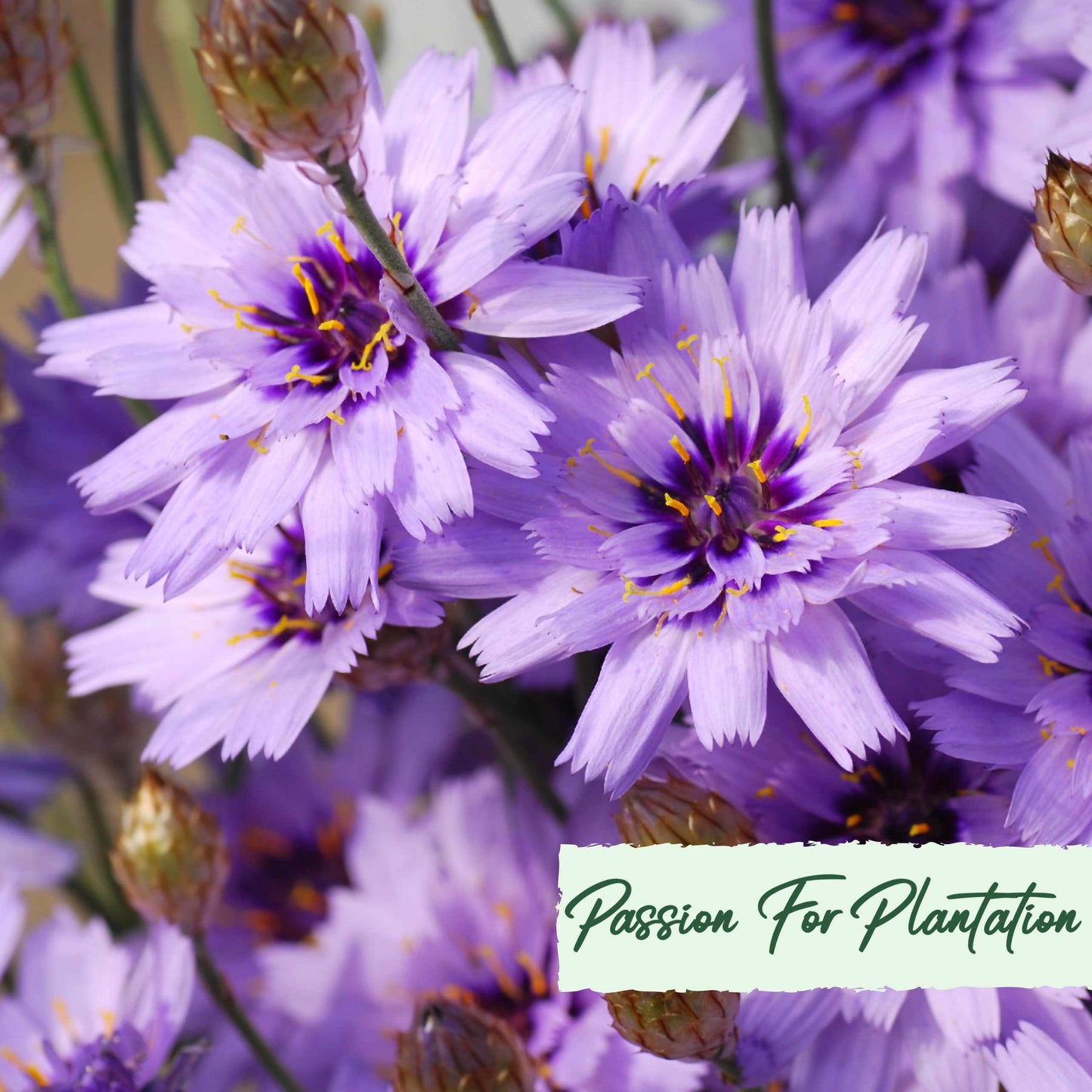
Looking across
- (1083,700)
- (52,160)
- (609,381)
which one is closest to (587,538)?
(609,381)

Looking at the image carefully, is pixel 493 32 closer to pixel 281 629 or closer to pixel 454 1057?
pixel 281 629

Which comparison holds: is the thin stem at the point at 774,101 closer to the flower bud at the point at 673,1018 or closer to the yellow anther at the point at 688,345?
the yellow anther at the point at 688,345

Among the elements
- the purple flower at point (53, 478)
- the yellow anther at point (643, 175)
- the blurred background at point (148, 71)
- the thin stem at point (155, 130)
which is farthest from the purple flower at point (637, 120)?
the blurred background at point (148, 71)

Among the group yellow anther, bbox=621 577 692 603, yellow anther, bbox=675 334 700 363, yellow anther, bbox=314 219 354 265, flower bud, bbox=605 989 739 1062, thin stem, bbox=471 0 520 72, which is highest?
thin stem, bbox=471 0 520 72

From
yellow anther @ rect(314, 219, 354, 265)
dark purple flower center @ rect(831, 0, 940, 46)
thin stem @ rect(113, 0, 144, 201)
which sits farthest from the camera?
dark purple flower center @ rect(831, 0, 940, 46)

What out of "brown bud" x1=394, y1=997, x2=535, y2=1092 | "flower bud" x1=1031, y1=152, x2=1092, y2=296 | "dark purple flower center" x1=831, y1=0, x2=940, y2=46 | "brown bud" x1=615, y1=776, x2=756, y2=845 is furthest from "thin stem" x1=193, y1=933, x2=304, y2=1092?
"dark purple flower center" x1=831, y1=0, x2=940, y2=46

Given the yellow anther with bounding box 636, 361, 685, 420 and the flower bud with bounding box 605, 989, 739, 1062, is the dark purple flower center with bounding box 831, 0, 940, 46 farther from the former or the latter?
the flower bud with bounding box 605, 989, 739, 1062
